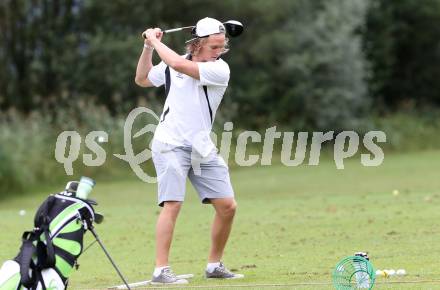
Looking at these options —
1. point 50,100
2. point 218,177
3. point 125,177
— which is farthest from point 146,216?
point 50,100

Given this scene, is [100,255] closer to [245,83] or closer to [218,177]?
[218,177]

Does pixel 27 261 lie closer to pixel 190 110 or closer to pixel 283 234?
pixel 190 110

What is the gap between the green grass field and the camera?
9.48 meters

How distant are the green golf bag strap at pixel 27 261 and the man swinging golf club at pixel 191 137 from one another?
6.22 ft

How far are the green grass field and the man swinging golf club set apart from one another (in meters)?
0.51

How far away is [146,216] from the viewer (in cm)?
1612

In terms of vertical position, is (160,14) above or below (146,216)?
above

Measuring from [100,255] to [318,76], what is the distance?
2690 cm

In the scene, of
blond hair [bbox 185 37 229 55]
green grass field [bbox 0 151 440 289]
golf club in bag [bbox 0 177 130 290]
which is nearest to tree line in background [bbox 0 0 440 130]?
green grass field [bbox 0 151 440 289]

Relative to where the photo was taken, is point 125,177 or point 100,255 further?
point 125,177

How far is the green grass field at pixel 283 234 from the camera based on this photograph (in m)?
9.48

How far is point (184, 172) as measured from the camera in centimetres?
912

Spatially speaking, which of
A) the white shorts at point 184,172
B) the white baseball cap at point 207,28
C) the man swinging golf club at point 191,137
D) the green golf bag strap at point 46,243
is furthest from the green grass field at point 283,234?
the white baseball cap at point 207,28

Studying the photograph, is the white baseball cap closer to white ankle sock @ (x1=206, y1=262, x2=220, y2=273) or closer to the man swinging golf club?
the man swinging golf club
